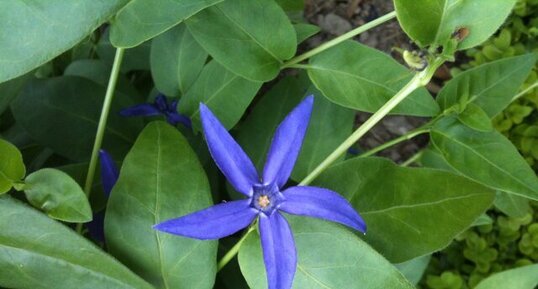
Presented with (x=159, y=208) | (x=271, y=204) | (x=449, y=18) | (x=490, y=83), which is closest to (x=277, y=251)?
(x=271, y=204)

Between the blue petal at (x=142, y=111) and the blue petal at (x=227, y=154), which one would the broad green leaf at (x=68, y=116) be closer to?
the blue petal at (x=142, y=111)

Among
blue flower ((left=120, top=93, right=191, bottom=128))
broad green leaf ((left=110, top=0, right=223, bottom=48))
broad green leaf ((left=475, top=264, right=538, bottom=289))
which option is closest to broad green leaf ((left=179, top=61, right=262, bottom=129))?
blue flower ((left=120, top=93, right=191, bottom=128))

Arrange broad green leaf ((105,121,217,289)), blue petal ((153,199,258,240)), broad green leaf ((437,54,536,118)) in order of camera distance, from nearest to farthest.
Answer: blue petal ((153,199,258,240)) < broad green leaf ((105,121,217,289)) < broad green leaf ((437,54,536,118))

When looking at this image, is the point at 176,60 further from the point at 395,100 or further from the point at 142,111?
the point at 395,100

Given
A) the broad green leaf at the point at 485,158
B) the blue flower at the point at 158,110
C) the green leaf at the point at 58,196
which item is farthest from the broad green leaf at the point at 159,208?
the broad green leaf at the point at 485,158

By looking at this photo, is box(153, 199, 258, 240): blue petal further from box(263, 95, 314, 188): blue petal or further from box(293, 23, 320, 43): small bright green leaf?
box(293, 23, 320, 43): small bright green leaf
